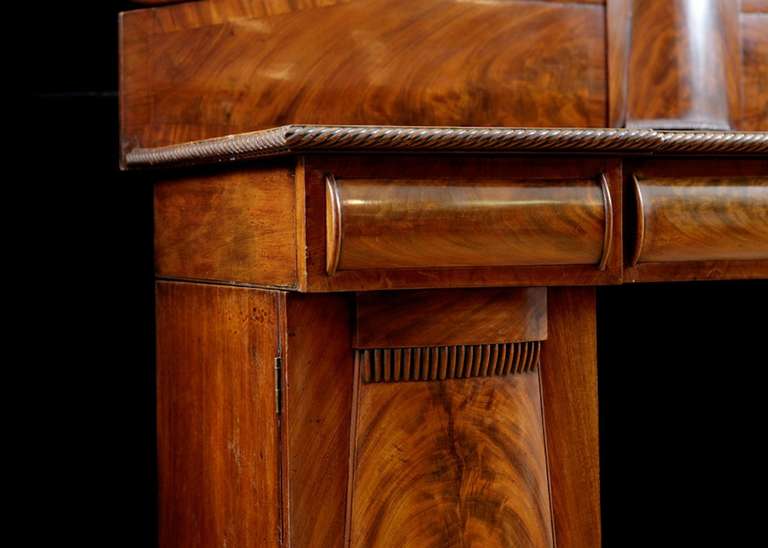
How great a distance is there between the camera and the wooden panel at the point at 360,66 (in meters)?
1.53

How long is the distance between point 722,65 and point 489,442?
69cm

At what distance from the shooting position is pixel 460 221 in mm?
1187

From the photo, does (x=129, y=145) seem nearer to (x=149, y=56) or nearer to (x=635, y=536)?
(x=149, y=56)

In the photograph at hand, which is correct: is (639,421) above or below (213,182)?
below

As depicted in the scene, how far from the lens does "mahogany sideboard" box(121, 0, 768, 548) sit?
1.19 meters

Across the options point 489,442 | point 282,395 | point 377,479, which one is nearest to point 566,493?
point 489,442

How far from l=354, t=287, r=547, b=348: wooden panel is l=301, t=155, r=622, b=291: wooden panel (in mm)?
51

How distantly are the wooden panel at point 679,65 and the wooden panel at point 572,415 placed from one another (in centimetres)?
32

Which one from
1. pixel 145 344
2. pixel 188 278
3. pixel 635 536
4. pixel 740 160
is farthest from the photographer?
pixel 635 536

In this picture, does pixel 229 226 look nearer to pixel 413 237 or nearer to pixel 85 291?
pixel 413 237

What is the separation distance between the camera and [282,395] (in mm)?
1216

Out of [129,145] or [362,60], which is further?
[129,145]

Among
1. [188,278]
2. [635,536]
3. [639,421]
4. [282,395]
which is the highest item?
[188,278]

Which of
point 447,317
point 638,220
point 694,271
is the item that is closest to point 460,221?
point 447,317
